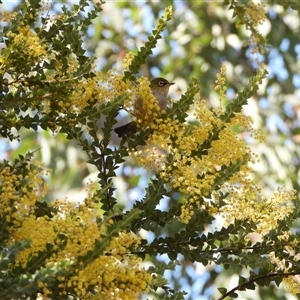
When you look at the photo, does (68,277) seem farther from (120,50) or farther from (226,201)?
(120,50)

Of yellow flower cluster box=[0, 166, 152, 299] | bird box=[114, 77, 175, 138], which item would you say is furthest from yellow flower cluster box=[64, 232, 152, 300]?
bird box=[114, 77, 175, 138]

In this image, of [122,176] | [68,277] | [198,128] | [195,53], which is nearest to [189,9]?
[195,53]

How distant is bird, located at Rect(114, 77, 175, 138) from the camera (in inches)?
79.2

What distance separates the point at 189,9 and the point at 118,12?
60 cm

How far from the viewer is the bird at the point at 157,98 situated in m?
2.01

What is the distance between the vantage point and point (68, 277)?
1.31 m

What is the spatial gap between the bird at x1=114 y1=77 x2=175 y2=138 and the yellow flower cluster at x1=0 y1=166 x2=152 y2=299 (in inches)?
20.1

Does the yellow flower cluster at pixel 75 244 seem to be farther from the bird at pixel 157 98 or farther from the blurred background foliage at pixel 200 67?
the blurred background foliage at pixel 200 67

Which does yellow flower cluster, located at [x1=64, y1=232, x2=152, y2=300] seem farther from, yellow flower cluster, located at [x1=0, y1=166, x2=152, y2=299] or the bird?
the bird

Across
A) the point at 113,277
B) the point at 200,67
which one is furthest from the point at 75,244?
the point at 200,67

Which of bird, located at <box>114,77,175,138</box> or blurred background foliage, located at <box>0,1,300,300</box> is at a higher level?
blurred background foliage, located at <box>0,1,300,300</box>

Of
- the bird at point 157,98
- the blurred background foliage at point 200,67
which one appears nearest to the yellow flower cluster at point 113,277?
the bird at point 157,98

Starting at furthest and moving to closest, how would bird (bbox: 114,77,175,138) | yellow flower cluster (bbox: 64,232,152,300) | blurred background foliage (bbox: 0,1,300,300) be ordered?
blurred background foliage (bbox: 0,1,300,300), bird (bbox: 114,77,175,138), yellow flower cluster (bbox: 64,232,152,300)

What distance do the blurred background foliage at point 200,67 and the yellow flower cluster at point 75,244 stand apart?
4.23 meters
